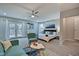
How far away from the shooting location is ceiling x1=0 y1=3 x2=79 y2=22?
1799mm

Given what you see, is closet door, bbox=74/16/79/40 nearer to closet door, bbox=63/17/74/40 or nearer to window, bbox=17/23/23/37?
closet door, bbox=63/17/74/40

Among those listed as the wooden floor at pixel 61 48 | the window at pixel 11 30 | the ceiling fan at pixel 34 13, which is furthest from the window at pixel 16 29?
the wooden floor at pixel 61 48

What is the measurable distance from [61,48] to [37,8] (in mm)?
940

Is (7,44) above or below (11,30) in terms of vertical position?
below

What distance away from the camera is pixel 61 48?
1882 mm

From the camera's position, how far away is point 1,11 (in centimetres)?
176

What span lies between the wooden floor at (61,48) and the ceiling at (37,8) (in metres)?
0.53

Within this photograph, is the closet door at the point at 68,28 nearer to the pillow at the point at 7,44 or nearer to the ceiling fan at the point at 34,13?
the ceiling fan at the point at 34,13

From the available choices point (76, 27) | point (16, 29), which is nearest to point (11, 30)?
point (16, 29)

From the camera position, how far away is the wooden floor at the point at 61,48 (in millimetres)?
1830

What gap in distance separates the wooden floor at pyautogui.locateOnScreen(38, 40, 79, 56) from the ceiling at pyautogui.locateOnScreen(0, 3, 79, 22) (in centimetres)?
53

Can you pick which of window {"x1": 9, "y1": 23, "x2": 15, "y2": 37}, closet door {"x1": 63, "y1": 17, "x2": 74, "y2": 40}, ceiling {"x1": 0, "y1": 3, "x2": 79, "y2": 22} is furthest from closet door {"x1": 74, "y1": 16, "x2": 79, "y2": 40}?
window {"x1": 9, "y1": 23, "x2": 15, "y2": 37}

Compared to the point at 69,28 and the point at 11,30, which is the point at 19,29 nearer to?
the point at 11,30

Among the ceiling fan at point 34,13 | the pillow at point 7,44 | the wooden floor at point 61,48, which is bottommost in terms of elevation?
the wooden floor at point 61,48
